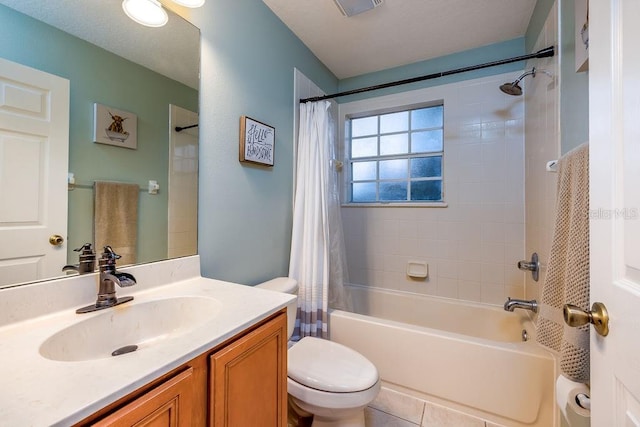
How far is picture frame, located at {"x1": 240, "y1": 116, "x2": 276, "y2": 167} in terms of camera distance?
1426 millimetres

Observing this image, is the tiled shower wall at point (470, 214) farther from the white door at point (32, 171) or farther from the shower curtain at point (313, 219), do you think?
the white door at point (32, 171)

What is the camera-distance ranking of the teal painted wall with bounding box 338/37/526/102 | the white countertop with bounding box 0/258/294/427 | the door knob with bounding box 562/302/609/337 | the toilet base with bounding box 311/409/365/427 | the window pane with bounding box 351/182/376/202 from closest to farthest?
1. the white countertop with bounding box 0/258/294/427
2. the door knob with bounding box 562/302/609/337
3. the toilet base with bounding box 311/409/365/427
4. the teal painted wall with bounding box 338/37/526/102
5. the window pane with bounding box 351/182/376/202

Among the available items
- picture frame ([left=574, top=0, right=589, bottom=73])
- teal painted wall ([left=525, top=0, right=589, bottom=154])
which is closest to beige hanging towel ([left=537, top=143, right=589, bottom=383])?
teal painted wall ([left=525, top=0, right=589, bottom=154])

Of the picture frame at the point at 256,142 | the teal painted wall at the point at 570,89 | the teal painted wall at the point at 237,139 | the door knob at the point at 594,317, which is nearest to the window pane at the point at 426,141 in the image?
the teal painted wall at the point at 570,89

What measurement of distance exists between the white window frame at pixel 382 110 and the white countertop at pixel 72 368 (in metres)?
1.82

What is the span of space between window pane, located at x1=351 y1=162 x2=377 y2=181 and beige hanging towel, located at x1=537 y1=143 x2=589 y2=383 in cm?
165

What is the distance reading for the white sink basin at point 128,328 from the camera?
69cm

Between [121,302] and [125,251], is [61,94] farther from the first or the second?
[121,302]

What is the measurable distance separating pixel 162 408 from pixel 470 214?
2.24 meters

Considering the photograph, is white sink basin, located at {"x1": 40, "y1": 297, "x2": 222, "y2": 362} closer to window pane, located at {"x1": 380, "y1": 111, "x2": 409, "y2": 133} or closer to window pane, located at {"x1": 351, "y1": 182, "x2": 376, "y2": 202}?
window pane, located at {"x1": 351, "y1": 182, "x2": 376, "y2": 202}

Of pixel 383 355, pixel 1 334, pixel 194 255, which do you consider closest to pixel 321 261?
pixel 383 355

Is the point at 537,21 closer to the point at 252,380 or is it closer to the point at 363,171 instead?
the point at 363,171

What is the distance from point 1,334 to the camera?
650 mm

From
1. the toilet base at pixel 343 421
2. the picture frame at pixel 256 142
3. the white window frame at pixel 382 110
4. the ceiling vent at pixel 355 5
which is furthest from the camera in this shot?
the white window frame at pixel 382 110
